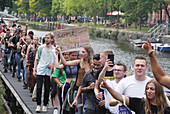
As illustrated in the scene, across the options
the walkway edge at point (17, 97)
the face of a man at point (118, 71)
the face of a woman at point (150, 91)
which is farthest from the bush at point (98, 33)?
the face of a woman at point (150, 91)

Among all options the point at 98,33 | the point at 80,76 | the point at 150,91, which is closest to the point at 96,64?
the point at 80,76

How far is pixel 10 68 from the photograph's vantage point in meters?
15.6

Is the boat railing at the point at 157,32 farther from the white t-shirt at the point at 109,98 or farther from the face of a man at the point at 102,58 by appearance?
the white t-shirt at the point at 109,98

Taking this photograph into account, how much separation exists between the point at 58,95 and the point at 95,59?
2287mm

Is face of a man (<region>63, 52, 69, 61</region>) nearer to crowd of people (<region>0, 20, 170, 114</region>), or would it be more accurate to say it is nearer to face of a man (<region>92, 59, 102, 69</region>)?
crowd of people (<region>0, 20, 170, 114</region>)

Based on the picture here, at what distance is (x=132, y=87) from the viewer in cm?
534

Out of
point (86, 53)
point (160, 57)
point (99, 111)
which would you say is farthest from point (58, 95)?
point (160, 57)

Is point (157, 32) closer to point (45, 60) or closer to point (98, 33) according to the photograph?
point (98, 33)

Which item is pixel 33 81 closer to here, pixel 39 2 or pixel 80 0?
pixel 80 0

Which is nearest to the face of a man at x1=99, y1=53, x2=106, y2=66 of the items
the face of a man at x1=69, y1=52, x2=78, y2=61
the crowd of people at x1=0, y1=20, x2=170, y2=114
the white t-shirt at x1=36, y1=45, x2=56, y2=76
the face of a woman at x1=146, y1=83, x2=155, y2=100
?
the crowd of people at x1=0, y1=20, x2=170, y2=114

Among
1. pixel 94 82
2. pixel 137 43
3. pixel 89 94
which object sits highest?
pixel 94 82

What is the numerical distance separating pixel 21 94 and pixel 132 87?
6250 millimetres

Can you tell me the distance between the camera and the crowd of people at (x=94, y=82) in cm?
491

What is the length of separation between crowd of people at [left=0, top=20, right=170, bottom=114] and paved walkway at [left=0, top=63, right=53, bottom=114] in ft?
0.72
